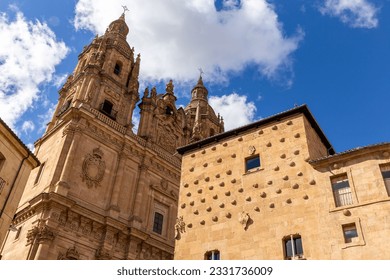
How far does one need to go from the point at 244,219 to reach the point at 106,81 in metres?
23.0

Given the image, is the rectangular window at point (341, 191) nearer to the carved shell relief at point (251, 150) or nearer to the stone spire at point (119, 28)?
the carved shell relief at point (251, 150)

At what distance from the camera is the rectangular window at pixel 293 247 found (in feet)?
44.2

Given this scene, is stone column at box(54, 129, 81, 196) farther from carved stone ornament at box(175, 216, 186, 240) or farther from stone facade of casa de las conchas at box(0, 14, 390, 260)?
carved stone ornament at box(175, 216, 186, 240)

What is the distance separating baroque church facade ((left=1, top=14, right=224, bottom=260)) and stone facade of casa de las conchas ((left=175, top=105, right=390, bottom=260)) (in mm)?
10016

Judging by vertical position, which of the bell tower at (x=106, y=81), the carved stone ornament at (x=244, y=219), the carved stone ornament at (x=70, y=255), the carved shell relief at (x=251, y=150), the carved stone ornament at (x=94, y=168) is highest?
the bell tower at (x=106, y=81)

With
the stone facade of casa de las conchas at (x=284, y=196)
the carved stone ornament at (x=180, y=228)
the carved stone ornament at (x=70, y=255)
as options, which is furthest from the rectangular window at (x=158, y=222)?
the carved stone ornament at (x=180, y=228)

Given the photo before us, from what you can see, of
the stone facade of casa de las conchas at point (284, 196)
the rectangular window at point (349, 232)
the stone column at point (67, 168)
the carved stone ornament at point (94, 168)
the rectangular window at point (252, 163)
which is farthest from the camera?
the carved stone ornament at point (94, 168)

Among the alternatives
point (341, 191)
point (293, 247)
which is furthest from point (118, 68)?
point (293, 247)

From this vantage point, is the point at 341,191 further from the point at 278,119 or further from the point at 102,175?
the point at 102,175

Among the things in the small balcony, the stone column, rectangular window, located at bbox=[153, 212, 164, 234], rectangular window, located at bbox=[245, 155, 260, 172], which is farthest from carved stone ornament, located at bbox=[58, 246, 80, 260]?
rectangular window, located at bbox=[245, 155, 260, 172]

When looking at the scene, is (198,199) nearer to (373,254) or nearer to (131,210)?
(373,254)

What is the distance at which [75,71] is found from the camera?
124 ft

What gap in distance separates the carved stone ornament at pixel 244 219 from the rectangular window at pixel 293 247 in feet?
5.42
